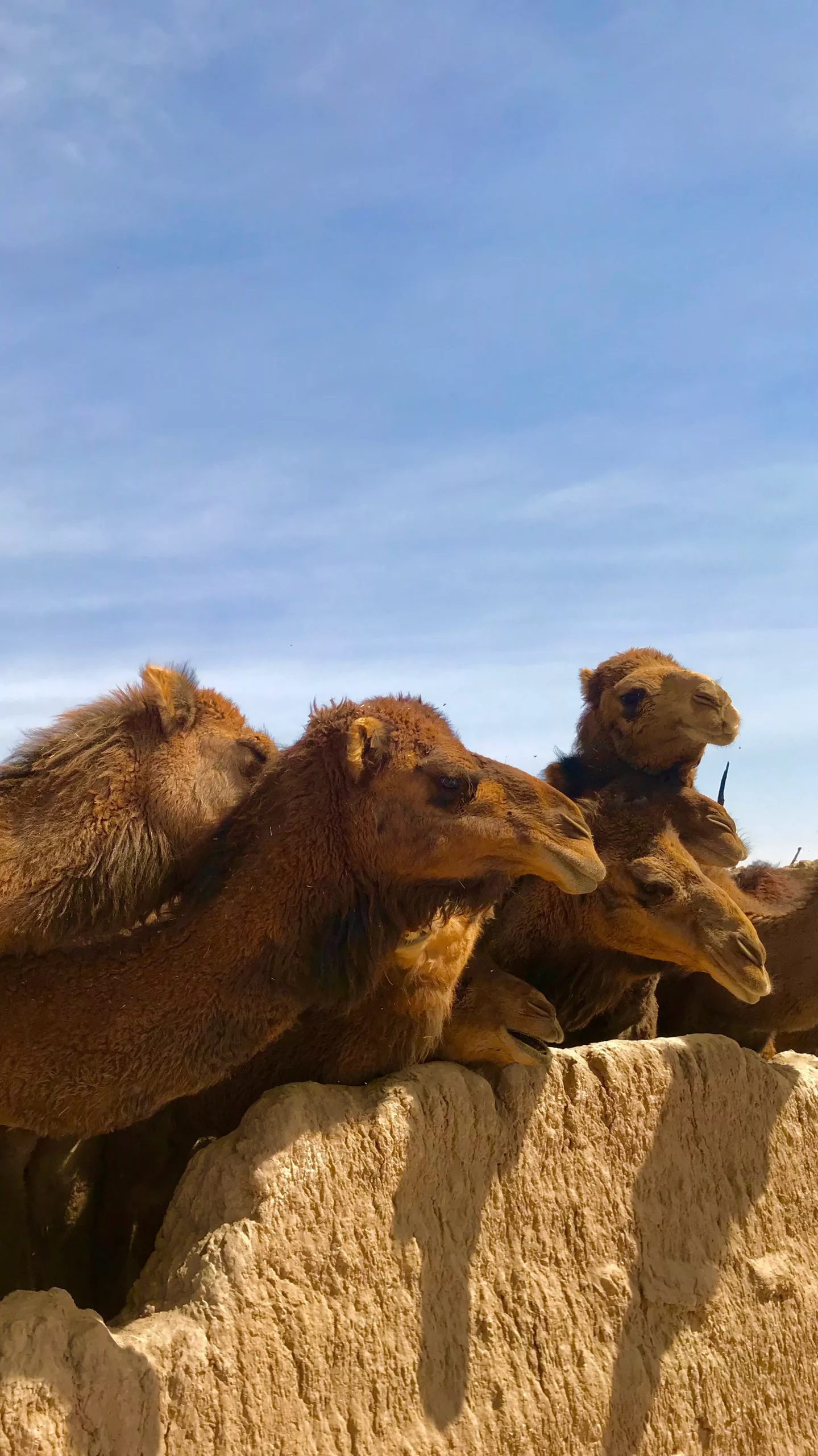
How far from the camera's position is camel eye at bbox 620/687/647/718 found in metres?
6.05

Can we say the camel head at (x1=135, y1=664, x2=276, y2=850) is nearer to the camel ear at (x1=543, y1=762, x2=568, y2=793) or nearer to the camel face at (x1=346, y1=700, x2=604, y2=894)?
the camel face at (x1=346, y1=700, x2=604, y2=894)

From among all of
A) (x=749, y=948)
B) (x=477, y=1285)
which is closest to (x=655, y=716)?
(x=749, y=948)

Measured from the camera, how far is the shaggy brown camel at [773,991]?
6.78 m

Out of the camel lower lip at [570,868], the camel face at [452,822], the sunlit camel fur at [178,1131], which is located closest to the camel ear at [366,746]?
the camel face at [452,822]

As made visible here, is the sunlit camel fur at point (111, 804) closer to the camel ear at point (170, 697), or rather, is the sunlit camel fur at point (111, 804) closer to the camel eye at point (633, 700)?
the camel ear at point (170, 697)

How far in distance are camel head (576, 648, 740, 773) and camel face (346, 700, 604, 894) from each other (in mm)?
1754

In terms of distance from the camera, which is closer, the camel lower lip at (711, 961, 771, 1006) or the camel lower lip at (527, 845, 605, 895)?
the camel lower lip at (527, 845, 605, 895)

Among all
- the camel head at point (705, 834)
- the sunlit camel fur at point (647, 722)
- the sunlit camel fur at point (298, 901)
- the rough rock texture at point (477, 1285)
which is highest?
the sunlit camel fur at point (647, 722)

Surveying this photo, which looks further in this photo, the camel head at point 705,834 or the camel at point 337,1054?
the camel head at point 705,834

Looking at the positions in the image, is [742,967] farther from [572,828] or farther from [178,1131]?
[178,1131]

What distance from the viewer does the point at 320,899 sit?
4.22 meters

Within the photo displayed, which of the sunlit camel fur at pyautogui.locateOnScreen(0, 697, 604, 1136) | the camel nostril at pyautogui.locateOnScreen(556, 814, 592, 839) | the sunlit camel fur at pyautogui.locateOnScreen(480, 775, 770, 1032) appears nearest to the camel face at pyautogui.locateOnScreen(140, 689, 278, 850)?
the sunlit camel fur at pyautogui.locateOnScreen(0, 697, 604, 1136)

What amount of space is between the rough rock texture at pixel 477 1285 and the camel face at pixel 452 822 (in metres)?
0.75

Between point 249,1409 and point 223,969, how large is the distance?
1125mm
